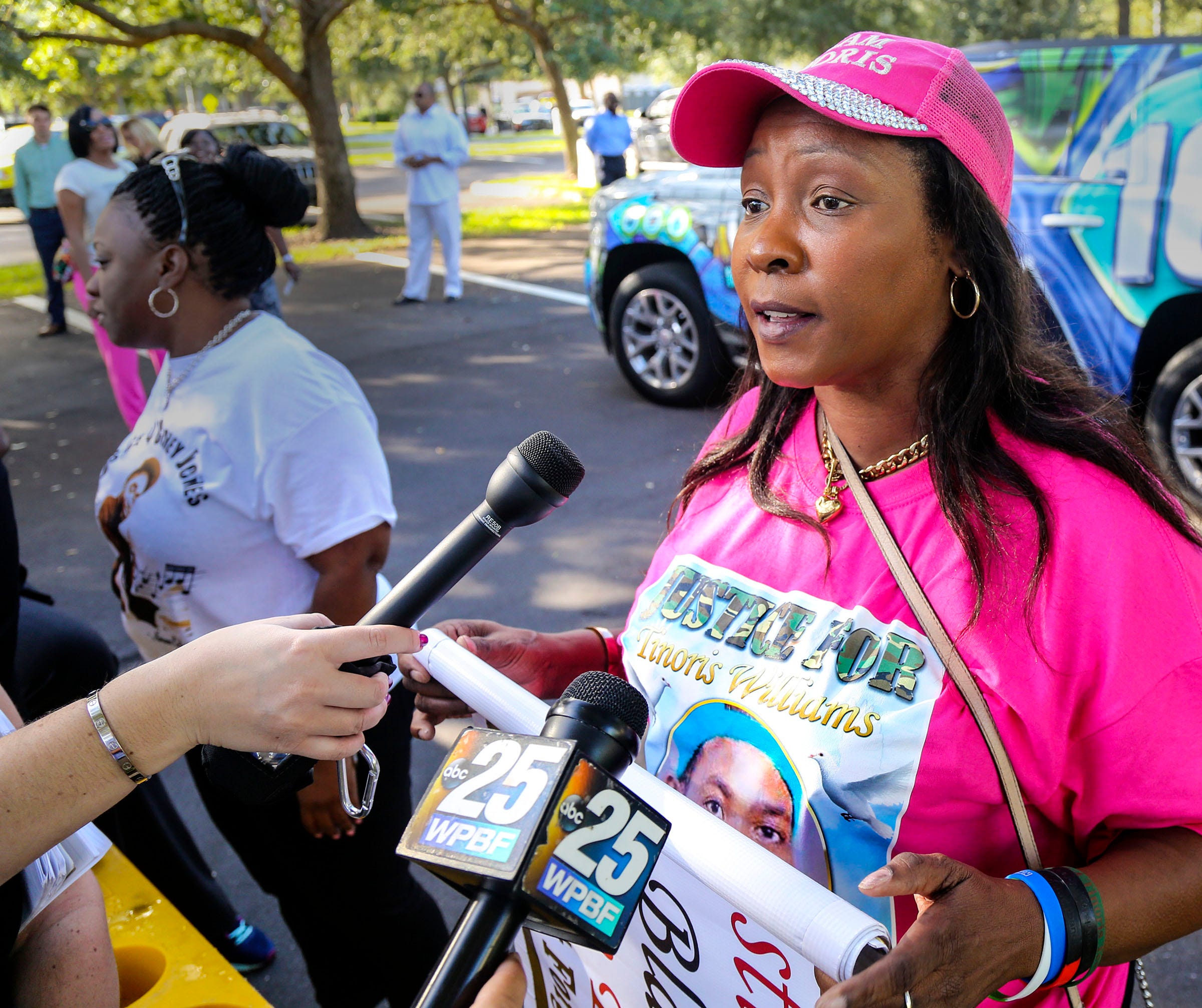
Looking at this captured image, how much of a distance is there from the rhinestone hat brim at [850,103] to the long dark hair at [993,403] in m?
0.03

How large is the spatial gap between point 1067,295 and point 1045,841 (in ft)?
14.2

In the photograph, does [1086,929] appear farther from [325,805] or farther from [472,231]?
[472,231]

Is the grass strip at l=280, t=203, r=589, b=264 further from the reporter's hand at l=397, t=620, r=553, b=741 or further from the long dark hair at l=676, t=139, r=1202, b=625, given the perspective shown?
the long dark hair at l=676, t=139, r=1202, b=625

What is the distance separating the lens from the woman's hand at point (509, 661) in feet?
5.63

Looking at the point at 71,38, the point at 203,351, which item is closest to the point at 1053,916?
the point at 203,351

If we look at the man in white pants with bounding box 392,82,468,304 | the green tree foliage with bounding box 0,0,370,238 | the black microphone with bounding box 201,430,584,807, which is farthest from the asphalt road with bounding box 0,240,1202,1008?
the green tree foliage with bounding box 0,0,370,238

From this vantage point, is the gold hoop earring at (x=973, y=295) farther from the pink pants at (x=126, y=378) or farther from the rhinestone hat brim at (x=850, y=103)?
the pink pants at (x=126, y=378)

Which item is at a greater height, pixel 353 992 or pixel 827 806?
pixel 827 806

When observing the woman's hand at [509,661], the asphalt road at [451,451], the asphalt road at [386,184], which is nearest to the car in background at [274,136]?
the asphalt road at [386,184]

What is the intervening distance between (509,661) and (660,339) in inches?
217

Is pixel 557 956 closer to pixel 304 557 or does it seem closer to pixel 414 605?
pixel 414 605

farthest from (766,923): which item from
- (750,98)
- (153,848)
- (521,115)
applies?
(521,115)

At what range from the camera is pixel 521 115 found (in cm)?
5594

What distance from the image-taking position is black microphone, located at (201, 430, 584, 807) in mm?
1227
